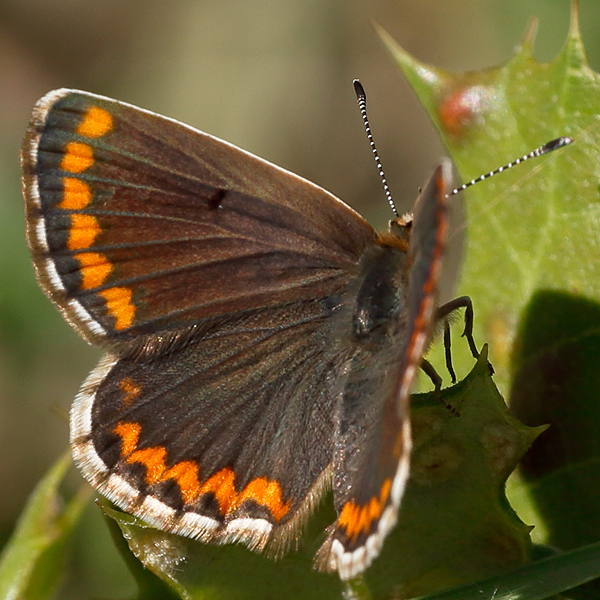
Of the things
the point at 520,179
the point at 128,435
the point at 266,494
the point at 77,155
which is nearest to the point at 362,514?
the point at 266,494

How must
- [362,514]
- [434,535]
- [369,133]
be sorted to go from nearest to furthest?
[362,514] → [434,535] → [369,133]

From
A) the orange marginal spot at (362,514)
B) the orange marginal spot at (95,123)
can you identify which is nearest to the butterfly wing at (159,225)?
the orange marginal spot at (95,123)

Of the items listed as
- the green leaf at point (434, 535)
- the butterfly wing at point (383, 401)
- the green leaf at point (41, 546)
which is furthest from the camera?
the green leaf at point (41, 546)

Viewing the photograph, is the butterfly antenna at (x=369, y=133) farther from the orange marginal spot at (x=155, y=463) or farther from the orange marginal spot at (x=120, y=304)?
the orange marginal spot at (x=155, y=463)

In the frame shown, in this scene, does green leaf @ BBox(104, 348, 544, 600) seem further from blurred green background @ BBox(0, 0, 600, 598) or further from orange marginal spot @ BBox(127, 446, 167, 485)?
blurred green background @ BBox(0, 0, 600, 598)

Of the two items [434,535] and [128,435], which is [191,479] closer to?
[128,435]

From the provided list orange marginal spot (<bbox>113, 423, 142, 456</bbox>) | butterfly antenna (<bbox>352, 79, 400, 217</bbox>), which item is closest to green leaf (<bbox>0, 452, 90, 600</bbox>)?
orange marginal spot (<bbox>113, 423, 142, 456</bbox>)

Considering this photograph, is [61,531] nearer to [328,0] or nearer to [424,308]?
[424,308]
